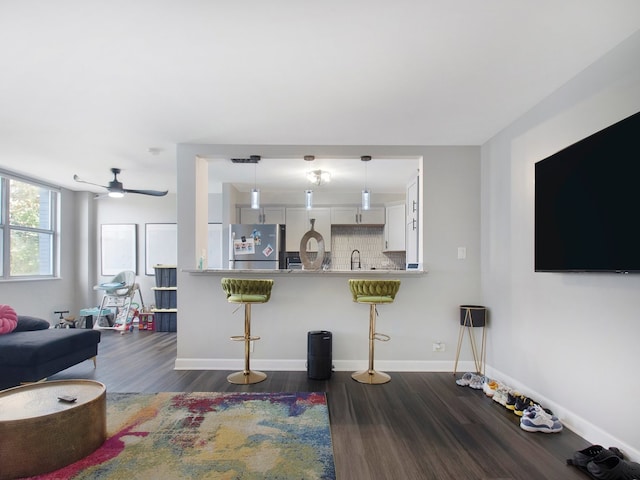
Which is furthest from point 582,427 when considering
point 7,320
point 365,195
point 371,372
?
point 7,320

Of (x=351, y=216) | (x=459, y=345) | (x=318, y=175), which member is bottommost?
(x=459, y=345)

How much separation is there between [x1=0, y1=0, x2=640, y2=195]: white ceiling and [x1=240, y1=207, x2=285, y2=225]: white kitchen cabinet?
293cm

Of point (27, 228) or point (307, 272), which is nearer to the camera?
point (307, 272)

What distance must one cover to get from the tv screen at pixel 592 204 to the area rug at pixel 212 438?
2.02 m

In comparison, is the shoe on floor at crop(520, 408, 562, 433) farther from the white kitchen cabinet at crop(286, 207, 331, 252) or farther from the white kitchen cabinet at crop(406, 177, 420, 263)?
the white kitchen cabinet at crop(286, 207, 331, 252)

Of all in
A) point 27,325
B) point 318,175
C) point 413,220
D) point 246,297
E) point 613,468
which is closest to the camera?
point 613,468

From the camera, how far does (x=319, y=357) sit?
3.88 meters

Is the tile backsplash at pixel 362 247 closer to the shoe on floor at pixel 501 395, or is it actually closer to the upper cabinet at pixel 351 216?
the upper cabinet at pixel 351 216

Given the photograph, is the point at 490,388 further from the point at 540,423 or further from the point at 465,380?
the point at 540,423

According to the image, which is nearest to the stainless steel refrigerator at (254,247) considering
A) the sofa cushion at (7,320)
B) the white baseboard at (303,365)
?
the white baseboard at (303,365)

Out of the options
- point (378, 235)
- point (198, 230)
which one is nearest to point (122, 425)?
point (198, 230)

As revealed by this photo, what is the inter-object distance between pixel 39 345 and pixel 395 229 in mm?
5349

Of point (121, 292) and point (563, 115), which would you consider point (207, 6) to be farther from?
point (121, 292)

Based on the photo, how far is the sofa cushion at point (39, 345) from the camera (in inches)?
134
